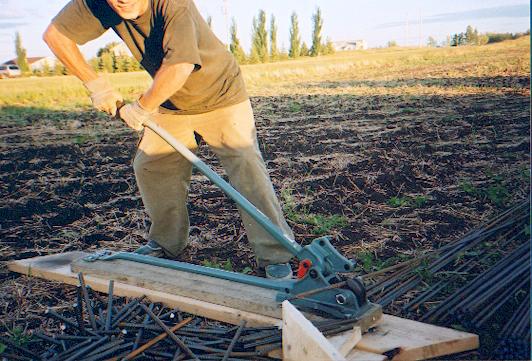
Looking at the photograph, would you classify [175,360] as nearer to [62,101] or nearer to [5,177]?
[5,177]

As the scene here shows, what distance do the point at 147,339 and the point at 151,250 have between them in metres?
1.38

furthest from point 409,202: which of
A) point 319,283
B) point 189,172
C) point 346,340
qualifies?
point 346,340

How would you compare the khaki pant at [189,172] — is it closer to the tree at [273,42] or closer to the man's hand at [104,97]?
the man's hand at [104,97]

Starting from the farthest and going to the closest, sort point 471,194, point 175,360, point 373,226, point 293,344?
point 471,194, point 373,226, point 175,360, point 293,344

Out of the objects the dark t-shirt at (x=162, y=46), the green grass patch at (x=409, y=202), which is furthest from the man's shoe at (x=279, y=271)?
the green grass patch at (x=409, y=202)

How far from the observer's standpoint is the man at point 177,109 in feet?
11.2

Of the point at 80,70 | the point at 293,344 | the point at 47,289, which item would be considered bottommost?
the point at 47,289

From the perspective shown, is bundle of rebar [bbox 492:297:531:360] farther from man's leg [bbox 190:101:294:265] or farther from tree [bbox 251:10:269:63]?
tree [bbox 251:10:269:63]

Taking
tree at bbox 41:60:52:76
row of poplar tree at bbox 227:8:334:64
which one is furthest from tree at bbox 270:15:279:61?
tree at bbox 41:60:52:76

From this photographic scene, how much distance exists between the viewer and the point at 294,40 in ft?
127

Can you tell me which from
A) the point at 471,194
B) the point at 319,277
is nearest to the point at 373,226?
the point at 471,194

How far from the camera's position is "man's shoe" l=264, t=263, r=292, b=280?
343 centimetres

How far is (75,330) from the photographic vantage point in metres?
2.84

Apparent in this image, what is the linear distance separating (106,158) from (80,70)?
4.30 meters
